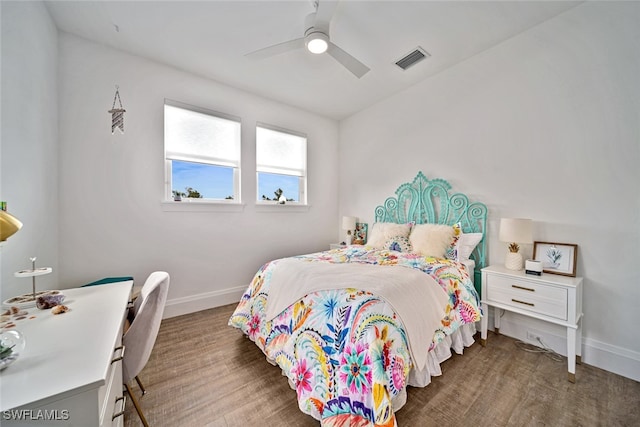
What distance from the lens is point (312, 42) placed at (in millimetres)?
1984

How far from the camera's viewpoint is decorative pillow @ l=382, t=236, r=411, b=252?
283cm

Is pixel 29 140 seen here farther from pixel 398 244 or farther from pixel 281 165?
pixel 398 244

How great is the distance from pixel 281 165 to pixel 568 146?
131 inches

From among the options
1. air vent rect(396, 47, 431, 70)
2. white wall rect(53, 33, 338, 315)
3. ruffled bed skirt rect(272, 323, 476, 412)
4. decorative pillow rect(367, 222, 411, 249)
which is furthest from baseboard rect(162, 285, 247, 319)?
air vent rect(396, 47, 431, 70)

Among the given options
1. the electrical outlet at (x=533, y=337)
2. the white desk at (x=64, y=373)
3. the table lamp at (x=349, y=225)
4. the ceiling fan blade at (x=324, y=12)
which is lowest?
the electrical outlet at (x=533, y=337)

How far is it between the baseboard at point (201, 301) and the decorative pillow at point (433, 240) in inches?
93.7

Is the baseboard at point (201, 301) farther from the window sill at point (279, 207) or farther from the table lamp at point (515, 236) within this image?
the table lamp at point (515, 236)

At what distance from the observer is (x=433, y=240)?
261 centimetres

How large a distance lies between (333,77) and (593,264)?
323 centimetres

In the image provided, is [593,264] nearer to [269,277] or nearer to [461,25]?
[461,25]

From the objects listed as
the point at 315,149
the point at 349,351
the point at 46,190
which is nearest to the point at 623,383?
the point at 349,351

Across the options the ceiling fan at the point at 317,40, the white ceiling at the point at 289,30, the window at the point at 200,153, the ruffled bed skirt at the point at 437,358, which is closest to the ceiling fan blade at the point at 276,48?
the ceiling fan at the point at 317,40

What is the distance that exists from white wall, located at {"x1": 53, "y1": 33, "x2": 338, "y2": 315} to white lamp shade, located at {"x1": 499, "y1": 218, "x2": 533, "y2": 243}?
112 inches

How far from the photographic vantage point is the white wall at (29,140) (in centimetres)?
143
